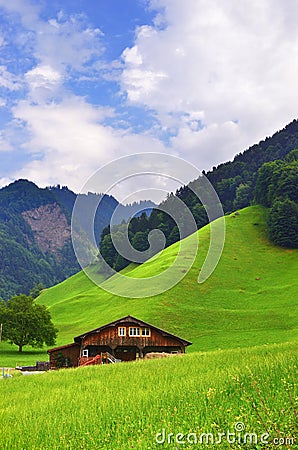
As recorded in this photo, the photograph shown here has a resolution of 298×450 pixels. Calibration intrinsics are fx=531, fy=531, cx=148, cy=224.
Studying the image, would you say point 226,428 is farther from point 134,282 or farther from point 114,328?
point 134,282

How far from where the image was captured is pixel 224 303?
86438 millimetres

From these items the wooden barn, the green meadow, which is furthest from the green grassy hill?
the green meadow

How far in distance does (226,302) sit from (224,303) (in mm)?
646

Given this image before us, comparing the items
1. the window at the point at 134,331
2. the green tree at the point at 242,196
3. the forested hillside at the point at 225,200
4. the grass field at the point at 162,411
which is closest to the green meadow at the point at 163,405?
the grass field at the point at 162,411

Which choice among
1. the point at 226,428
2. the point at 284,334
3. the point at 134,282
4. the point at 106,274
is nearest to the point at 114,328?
the point at 284,334

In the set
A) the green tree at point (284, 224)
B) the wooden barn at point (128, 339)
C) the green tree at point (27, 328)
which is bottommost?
the wooden barn at point (128, 339)

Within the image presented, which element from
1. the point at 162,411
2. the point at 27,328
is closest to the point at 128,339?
the point at 27,328

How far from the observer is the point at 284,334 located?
6525 centimetres

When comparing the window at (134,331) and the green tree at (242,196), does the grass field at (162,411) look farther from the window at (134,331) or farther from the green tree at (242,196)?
the green tree at (242,196)

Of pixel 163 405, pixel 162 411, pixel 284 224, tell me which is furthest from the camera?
pixel 284 224

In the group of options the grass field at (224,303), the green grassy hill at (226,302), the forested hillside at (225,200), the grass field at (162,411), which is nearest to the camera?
the grass field at (162,411)

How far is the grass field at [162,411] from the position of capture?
11.3m

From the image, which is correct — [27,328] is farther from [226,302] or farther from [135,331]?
[226,302]

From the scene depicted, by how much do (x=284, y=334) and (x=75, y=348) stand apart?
25.9 meters
